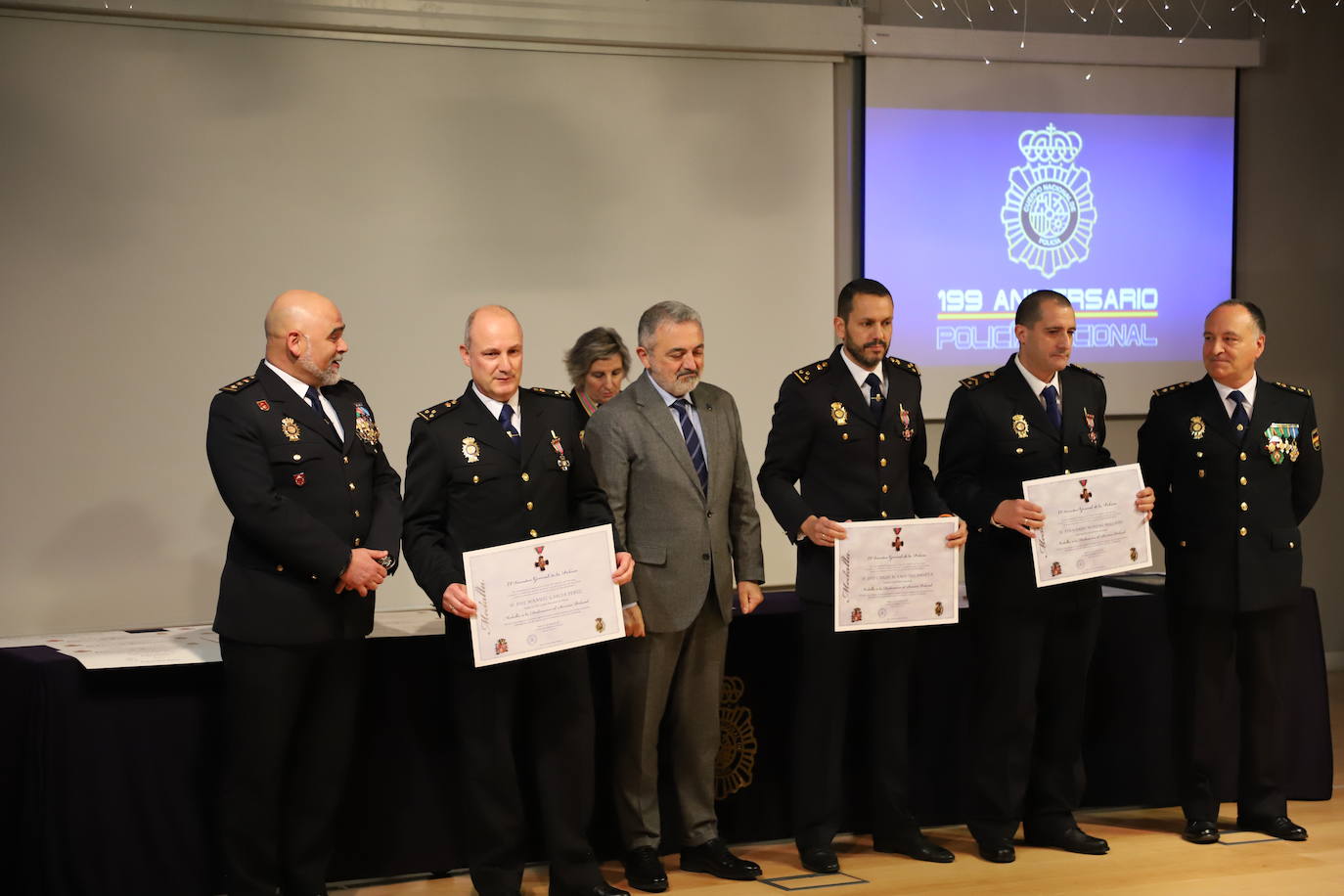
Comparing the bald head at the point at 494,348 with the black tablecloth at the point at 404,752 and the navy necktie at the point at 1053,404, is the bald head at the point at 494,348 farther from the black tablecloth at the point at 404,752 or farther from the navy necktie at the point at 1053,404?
the navy necktie at the point at 1053,404

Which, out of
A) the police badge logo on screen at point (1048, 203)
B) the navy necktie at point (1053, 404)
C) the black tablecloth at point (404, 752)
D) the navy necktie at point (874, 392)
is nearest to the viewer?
the black tablecloth at point (404, 752)

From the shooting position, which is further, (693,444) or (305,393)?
(693,444)

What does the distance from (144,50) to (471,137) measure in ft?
4.58

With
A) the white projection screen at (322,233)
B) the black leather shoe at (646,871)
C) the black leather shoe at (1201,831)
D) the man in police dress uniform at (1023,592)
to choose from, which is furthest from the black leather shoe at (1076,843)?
the white projection screen at (322,233)

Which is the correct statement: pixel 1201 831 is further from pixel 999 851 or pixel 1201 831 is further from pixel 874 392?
pixel 874 392

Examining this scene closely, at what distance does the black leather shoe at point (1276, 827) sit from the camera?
408 centimetres

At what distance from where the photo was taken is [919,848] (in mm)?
3891

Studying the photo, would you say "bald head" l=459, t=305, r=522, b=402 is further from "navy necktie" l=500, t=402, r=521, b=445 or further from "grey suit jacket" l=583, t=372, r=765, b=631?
"grey suit jacket" l=583, t=372, r=765, b=631

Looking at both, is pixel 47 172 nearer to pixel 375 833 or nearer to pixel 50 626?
pixel 50 626

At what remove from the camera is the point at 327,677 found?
337 cm

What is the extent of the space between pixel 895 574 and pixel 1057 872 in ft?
3.36

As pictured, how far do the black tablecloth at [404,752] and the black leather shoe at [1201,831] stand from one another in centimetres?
36

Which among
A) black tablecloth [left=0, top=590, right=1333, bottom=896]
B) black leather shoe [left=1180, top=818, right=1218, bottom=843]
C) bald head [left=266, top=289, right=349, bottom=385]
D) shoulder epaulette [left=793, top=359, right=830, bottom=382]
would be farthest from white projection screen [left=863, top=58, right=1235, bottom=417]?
bald head [left=266, top=289, right=349, bottom=385]

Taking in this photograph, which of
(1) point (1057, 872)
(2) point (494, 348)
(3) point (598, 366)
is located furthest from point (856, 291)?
(1) point (1057, 872)
